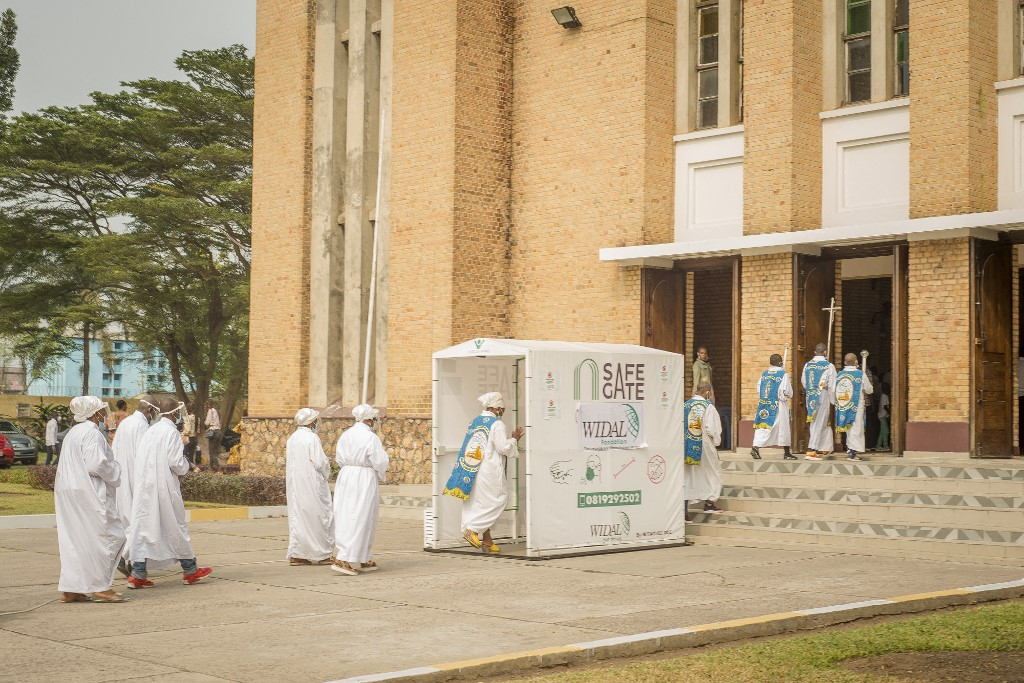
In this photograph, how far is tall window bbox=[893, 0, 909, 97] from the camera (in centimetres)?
2031

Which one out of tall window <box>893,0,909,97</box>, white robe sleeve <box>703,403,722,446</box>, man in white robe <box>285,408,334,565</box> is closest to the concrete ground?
man in white robe <box>285,408,334,565</box>

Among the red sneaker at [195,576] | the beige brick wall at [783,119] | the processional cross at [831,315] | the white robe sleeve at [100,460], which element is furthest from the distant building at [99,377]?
the white robe sleeve at [100,460]

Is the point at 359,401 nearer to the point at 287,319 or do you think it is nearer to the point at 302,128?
the point at 287,319

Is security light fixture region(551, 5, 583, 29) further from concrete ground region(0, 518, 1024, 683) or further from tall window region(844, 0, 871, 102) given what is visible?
concrete ground region(0, 518, 1024, 683)

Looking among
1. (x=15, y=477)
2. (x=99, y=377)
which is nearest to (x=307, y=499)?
(x=15, y=477)

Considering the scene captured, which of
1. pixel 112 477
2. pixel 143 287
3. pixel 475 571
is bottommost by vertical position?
pixel 475 571

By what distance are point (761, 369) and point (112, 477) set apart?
12273 mm

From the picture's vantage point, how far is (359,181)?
26266mm

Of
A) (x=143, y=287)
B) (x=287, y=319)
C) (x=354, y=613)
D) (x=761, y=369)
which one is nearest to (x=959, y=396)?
(x=761, y=369)

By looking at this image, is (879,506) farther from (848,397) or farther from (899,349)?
(899,349)

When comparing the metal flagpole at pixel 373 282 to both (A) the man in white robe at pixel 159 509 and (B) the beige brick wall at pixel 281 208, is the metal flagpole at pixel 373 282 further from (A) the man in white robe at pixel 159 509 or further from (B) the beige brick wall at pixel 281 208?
(A) the man in white robe at pixel 159 509

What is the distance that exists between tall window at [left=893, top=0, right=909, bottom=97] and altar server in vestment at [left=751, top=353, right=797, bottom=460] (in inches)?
188

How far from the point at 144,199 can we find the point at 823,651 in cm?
3261

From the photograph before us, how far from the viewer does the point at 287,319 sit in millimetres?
27500
